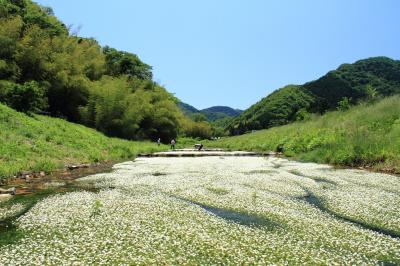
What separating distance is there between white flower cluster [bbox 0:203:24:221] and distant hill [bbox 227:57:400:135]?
404 feet

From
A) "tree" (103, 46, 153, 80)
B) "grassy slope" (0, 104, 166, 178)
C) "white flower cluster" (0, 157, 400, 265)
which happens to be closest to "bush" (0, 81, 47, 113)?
"grassy slope" (0, 104, 166, 178)

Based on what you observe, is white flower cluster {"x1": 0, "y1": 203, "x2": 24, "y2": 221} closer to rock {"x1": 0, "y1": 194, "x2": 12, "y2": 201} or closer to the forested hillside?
rock {"x1": 0, "y1": 194, "x2": 12, "y2": 201}

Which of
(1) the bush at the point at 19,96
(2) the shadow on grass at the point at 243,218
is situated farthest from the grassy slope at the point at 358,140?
(1) the bush at the point at 19,96

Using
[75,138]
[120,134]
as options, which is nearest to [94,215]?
[75,138]

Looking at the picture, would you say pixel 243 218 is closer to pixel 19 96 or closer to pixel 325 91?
pixel 19 96

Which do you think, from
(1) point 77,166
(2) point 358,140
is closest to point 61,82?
(1) point 77,166

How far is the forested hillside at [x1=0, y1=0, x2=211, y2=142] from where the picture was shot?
47969mm

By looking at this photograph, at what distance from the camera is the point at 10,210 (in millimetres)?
13711

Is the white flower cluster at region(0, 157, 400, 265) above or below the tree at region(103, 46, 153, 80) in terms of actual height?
below

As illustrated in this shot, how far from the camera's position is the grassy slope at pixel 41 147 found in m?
24.6

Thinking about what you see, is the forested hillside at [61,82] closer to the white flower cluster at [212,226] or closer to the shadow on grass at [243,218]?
the white flower cluster at [212,226]

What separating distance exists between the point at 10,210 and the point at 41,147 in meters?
16.8

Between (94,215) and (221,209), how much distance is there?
14.9 feet

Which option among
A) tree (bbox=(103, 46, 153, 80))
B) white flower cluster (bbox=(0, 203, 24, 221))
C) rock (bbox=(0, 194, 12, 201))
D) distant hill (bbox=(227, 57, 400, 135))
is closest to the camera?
white flower cluster (bbox=(0, 203, 24, 221))
